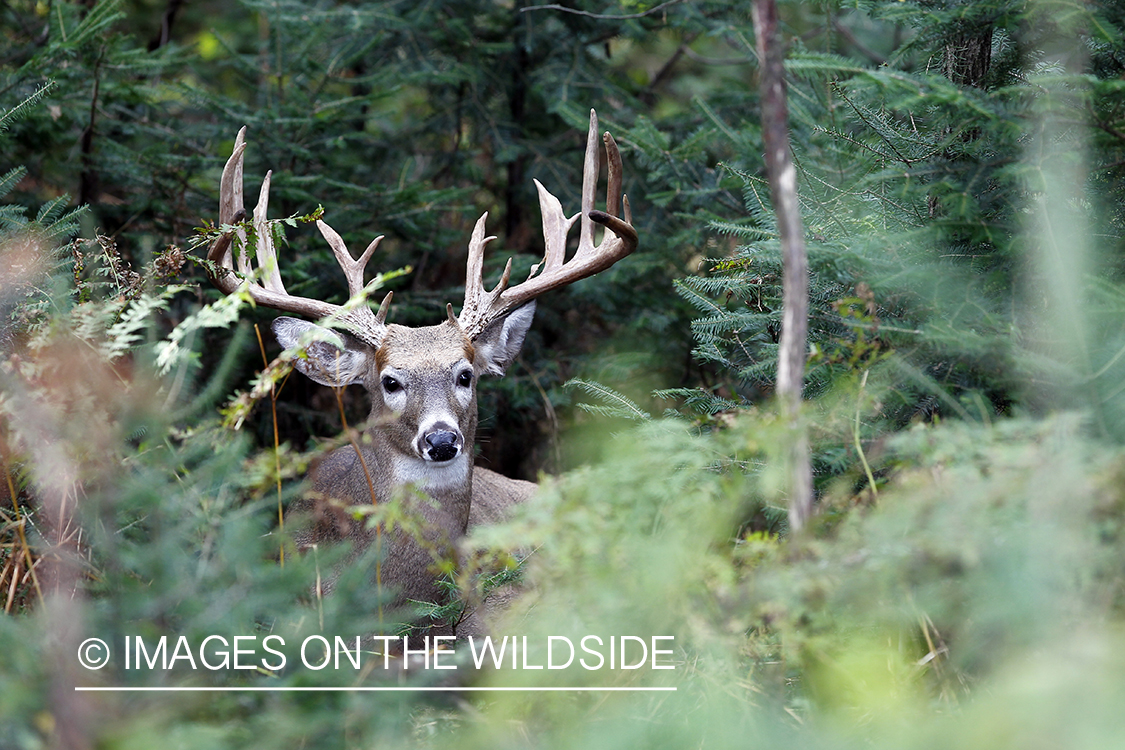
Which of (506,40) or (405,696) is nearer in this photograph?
(405,696)

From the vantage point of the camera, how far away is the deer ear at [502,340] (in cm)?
518

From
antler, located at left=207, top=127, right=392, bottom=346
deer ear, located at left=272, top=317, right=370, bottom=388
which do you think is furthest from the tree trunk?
deer ear, located at left=272, top=317, right=370, bottom=388

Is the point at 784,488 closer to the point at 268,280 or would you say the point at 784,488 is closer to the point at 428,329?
the point at 428,329

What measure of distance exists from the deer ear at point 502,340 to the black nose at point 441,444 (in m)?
0.87

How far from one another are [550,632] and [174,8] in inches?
285

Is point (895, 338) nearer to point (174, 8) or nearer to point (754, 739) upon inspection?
point (754, 739)

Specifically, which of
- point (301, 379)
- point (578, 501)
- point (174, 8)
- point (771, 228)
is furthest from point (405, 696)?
point (174, 8)

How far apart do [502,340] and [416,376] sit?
2.57ft

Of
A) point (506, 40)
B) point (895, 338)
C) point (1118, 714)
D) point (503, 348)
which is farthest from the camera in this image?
point (506, 40)

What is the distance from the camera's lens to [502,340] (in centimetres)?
527

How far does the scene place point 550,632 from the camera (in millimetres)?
2432

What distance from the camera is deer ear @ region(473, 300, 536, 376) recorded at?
5.18 meters

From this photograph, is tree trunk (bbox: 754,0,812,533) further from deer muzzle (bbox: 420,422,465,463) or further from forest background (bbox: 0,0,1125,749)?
deer muzzle (bbox: 420,422,465,463)

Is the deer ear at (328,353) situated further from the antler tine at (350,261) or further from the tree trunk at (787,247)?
the tree trunk at (787,247)
